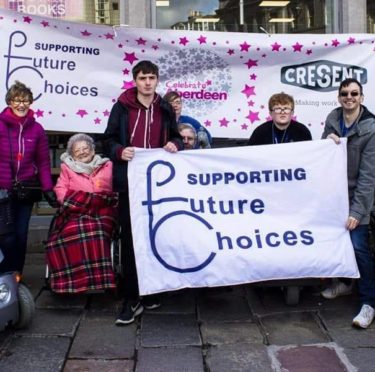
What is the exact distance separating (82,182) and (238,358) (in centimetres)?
183

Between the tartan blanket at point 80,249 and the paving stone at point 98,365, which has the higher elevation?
the tartan blanket at point 80,249

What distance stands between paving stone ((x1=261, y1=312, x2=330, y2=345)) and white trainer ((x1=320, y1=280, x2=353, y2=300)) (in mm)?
370

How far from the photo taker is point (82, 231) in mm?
4512

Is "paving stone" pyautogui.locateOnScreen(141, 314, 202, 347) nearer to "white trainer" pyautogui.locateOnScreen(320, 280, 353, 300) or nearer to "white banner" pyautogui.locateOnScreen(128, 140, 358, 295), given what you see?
"white banner" pyautogui.locateOnScreen(128, 140, 358, 295)

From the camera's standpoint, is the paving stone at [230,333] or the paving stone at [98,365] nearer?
the paving stone at [98,365]

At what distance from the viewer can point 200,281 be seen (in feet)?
13.8

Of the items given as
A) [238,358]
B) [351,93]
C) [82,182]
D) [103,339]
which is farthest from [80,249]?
[351,93]

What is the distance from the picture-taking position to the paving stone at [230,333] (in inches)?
158

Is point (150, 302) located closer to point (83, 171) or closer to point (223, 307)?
point (223, 307)

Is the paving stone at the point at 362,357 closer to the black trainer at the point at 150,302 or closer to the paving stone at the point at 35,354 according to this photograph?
the black trainer at the point at 150,302

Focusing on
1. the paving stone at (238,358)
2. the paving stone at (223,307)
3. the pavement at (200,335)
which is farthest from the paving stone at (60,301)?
the paving stone at (238,358)

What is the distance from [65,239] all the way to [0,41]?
2.26 meters

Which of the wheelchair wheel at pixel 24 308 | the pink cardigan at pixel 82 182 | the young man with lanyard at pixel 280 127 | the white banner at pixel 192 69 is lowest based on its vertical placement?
the wheelchair wheel at pixel 24 308

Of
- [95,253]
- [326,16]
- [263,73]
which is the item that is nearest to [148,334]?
[95,253]
